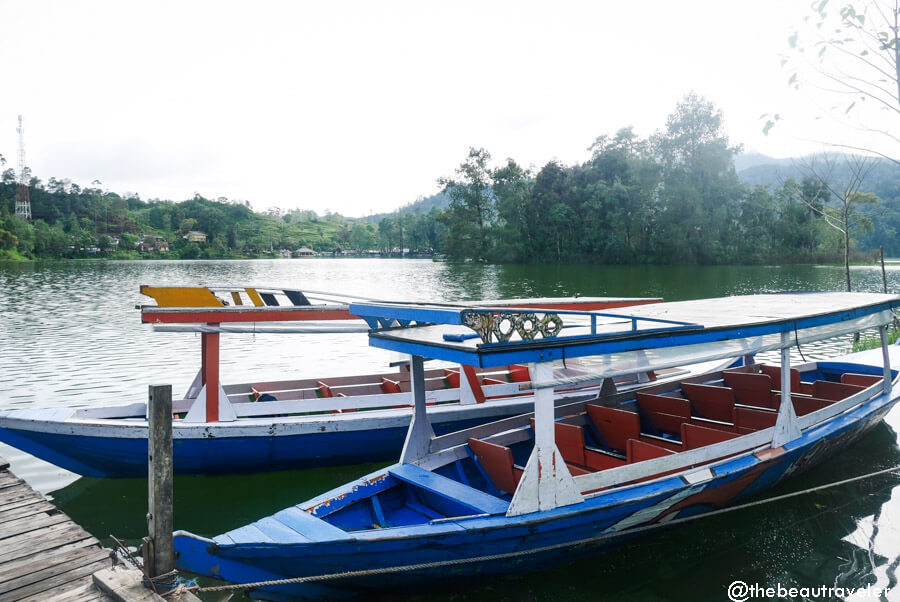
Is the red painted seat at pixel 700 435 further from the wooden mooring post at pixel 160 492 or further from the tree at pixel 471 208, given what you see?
the tree at pixel 471 208

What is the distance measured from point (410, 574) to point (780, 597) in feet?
10.5

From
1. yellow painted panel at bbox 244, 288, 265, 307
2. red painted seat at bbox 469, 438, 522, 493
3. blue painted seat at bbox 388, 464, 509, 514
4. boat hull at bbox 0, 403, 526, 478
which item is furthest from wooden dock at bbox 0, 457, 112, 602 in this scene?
yellow painted panel at bbox 244, 288, 265, 307

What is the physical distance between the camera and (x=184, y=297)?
7.79m

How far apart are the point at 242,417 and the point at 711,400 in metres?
6.10

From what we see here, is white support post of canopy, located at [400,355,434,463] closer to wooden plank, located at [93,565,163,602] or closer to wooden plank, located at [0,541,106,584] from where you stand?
wooden plank, located at [93,565,163,602]

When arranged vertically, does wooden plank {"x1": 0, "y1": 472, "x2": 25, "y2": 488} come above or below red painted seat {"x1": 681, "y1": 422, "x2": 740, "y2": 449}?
below

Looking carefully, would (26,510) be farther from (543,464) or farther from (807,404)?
(807,404)

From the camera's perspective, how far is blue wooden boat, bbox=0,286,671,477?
7113mm

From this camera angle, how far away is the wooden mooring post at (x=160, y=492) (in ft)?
13.3

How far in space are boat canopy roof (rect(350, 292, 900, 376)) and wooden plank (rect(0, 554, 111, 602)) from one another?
2.59m

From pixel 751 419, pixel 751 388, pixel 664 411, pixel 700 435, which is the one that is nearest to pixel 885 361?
pixel 751 388

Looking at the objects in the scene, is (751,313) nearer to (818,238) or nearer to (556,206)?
(556,206)

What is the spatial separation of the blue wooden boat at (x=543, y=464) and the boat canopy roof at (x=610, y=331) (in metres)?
0.02

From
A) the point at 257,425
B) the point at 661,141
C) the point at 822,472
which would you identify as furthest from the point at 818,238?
the point at 257,425
